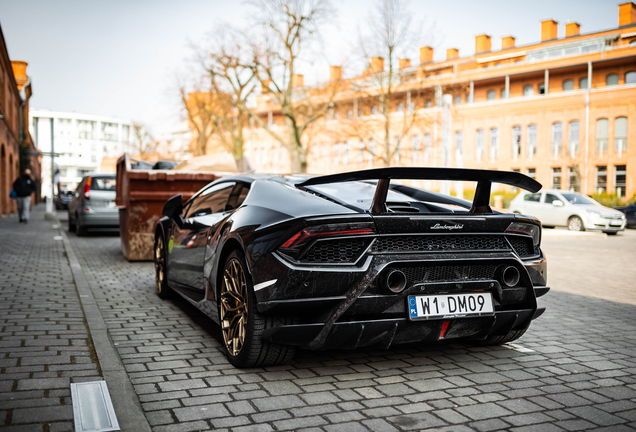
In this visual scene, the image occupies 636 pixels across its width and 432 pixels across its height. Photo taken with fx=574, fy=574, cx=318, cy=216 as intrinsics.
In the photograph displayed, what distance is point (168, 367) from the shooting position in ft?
12.8

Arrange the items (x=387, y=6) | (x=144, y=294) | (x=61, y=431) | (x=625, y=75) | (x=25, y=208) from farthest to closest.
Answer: (x=625, y=75) → (x=387, y=6) → (x=25, y=208) → (x=144, y=294) → (x=61, y=431)

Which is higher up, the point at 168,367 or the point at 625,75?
the point at 625,75

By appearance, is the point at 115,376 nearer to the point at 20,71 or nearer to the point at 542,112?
the point at 542,112

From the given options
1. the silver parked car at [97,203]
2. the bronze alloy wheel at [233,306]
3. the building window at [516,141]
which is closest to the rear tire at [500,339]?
the bronze alloy wheel at [233,306]

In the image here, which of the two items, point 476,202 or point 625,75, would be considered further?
point 625,75

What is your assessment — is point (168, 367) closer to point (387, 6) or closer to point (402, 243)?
point (402, 243)

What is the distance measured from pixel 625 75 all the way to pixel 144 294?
159 ft

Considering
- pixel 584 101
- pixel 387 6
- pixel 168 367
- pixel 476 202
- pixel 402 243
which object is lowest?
pixel 168 367

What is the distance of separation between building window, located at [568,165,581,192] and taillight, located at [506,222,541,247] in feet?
134

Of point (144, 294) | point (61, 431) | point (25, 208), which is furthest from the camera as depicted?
point (25, 208)

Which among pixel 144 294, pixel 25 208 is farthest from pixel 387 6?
pixel 144 294

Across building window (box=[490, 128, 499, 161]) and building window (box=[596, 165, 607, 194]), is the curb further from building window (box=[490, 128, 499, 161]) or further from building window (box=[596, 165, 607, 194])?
building window (box=[490, 128, 499, 161])

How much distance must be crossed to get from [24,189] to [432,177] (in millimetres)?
18991

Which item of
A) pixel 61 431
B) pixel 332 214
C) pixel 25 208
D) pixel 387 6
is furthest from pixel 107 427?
pixel 387 6
